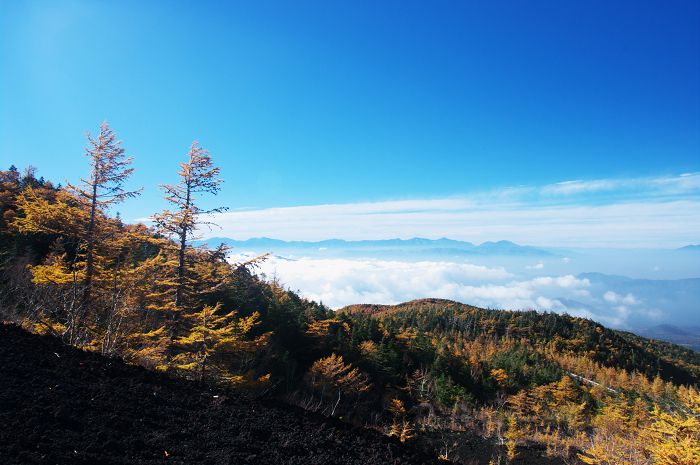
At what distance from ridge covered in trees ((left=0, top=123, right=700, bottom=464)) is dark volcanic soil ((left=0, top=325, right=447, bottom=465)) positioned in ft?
5.35

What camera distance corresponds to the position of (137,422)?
161 inches

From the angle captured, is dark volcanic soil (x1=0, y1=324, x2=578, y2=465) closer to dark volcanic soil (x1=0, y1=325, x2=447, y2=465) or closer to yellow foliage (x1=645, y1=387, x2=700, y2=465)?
dark volcanic soil (x1=0, y1=325, x2=447, y2=465)

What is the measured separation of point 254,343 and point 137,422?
12380 mm

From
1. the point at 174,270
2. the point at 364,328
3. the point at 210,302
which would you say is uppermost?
the point at 174,270

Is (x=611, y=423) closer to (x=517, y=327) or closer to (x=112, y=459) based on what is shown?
(x=112, y=459)

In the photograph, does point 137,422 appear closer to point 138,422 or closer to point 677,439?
point 138,422

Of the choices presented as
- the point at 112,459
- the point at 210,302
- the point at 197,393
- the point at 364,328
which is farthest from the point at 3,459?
the point at 364,328

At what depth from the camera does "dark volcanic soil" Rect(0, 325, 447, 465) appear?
3266mm

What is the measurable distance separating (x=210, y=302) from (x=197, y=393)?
2372cm

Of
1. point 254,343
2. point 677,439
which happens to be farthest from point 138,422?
point 677,439

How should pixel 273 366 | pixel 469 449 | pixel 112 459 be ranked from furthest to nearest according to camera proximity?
pixel 273 366 → pixel 469 449 → pixel 112 459

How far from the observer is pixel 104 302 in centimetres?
984

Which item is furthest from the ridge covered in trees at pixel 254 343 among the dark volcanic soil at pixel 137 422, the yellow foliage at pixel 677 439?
the dark volcanic soil at pixel 137 422

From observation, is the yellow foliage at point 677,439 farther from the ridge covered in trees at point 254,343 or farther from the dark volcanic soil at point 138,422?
the dark volcanic soil at point 138,422
